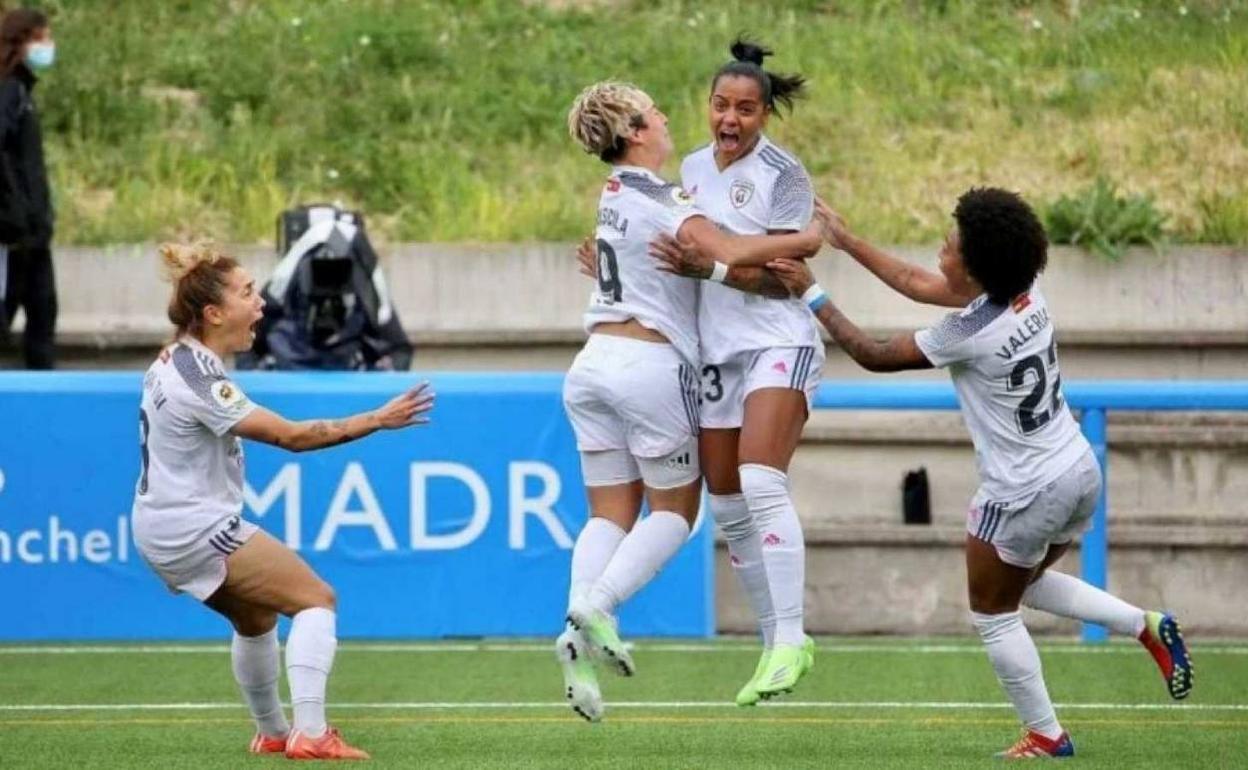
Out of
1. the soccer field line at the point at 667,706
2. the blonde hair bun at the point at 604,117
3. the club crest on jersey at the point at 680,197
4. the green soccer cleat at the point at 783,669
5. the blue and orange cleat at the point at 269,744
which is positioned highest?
the blonde hair bun at the point at 604,117

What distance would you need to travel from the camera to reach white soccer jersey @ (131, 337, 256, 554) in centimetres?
771

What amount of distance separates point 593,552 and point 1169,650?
1.81 m

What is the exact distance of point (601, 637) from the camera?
787 cm

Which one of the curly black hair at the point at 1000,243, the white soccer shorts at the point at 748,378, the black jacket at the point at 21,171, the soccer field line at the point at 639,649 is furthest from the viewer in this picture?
the black jacket at the point at 21,171

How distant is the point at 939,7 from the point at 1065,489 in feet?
32.8

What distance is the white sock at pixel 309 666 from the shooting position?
784cm

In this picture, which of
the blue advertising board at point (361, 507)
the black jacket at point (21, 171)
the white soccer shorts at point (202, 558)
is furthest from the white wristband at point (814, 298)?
the black jacket at point (21, 171)

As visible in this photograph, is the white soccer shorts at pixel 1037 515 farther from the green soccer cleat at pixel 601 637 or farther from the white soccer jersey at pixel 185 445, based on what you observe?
the white soccer jersey at pixel 185 445

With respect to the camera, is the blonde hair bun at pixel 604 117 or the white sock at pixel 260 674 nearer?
the white sock at pixel 260 674

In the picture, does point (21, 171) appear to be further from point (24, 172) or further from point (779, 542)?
point (779, 542)

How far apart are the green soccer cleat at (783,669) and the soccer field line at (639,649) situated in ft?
10.8

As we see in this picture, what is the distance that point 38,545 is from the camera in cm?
1168

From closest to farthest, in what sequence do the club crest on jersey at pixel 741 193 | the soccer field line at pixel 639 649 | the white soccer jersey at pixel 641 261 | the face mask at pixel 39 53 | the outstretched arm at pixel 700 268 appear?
the outstretched arm at pixel 700 268
the white soccer jersey at pixel 641 261
the club crest on jersey at pixel 741 193
the soccer field line at pixel 639 649
the face mask at pixel 39 53

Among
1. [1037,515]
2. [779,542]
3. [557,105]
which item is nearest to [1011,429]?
[1037,515]
